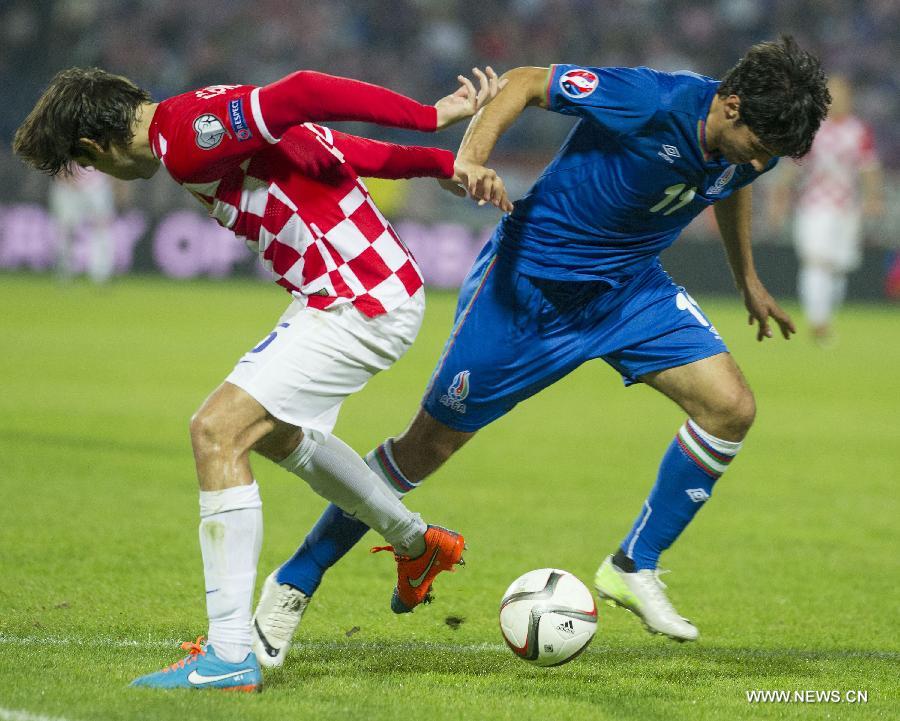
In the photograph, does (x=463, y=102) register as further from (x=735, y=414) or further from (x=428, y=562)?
(x=428, y=562)

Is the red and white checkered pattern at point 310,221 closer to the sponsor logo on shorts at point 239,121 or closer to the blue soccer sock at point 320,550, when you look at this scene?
the sponsor logo on shorts at point 239,121

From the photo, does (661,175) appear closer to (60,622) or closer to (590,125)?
(590,125)

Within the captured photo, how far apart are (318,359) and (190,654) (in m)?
0.90

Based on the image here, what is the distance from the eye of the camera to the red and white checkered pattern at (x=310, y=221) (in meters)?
3.74

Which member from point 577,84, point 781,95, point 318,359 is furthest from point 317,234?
point 781,95

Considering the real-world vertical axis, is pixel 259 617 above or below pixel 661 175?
below

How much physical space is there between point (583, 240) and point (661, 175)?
0.37 m

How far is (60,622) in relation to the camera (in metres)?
4.27

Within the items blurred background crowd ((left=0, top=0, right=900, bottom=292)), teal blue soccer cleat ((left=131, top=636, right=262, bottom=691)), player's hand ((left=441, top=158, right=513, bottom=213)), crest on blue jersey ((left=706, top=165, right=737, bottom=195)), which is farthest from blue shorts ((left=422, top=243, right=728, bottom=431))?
blurred background crowd ((left=0, top=0, right=900, bottom=292))

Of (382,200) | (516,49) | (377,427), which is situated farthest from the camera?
(516,49)

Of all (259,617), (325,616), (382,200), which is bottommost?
(382,200)

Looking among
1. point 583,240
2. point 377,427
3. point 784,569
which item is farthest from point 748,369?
point 583,240

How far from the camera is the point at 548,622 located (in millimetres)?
3902

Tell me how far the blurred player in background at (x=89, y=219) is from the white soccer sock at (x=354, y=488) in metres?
15.7
